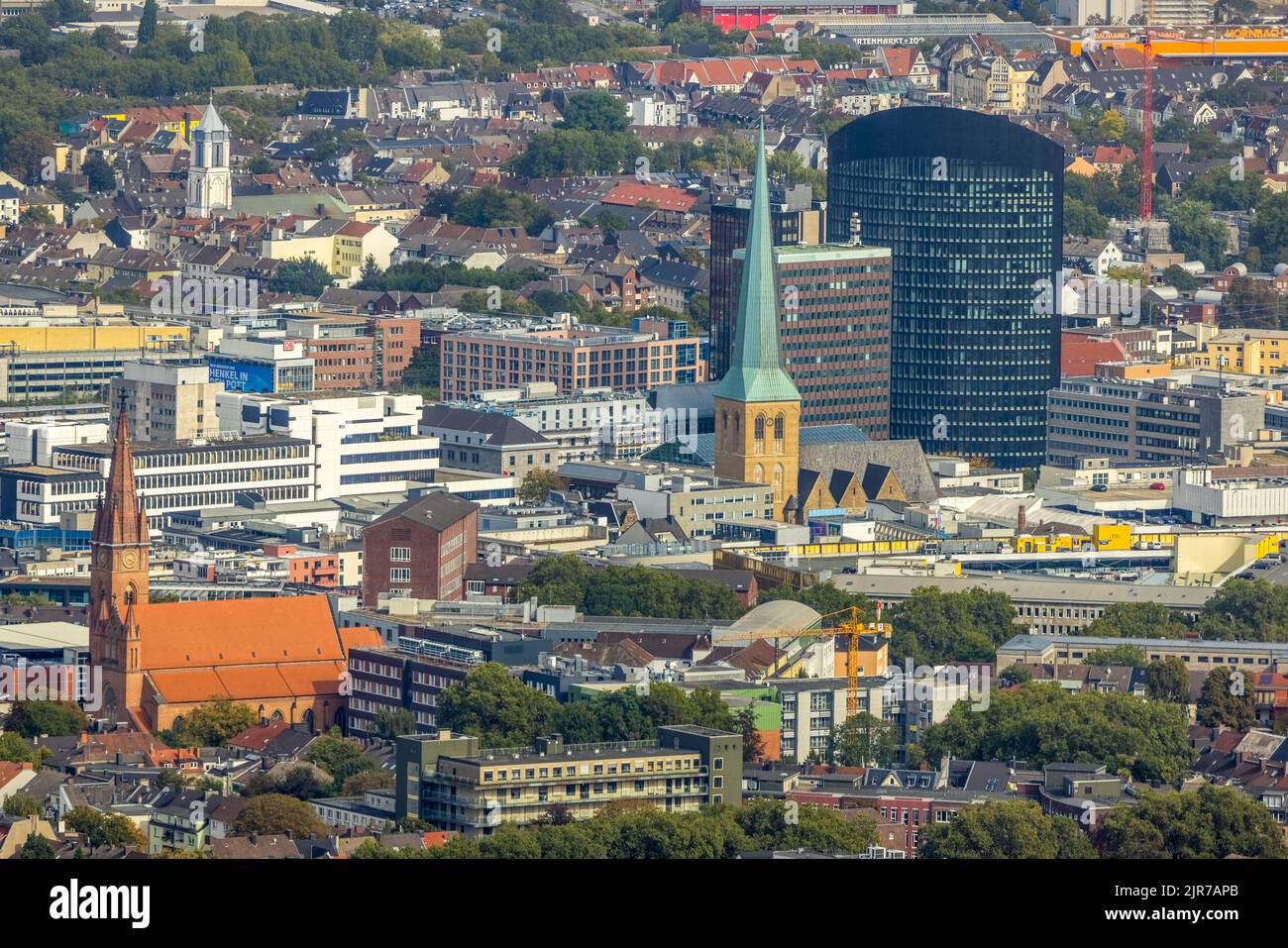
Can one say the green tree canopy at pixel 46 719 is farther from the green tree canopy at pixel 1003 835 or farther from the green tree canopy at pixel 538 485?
the green tree canopy at pixel 538 485

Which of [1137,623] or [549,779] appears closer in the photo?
[549,779]

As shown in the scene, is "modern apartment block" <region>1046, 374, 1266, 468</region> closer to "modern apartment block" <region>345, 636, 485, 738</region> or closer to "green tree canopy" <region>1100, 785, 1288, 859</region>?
"modern apartment block" <region>345, 636, 485, 738</region>

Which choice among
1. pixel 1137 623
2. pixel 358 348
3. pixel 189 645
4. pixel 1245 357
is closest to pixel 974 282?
pixel 1245 357

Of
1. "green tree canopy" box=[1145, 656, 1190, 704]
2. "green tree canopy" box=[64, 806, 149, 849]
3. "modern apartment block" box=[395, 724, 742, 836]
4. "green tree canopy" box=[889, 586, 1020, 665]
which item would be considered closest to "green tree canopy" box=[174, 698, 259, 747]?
"modern apartment block" box=[395, 724, 742, 836]

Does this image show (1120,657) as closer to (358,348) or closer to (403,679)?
(403,679)
